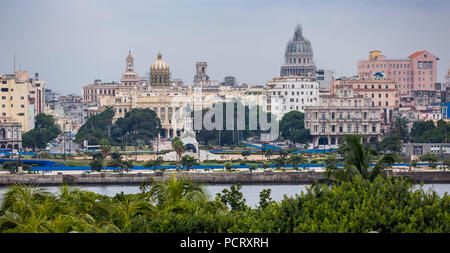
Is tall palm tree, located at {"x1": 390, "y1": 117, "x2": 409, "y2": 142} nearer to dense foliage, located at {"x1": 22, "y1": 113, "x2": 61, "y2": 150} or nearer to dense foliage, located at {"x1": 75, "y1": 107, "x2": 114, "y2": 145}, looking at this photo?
dense foliage, located at {"x1": 75, "y1": 107, "x2": 114, "y2": 145}

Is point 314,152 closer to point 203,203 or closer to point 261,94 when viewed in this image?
point 261,94

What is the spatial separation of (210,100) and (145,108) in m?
8.93

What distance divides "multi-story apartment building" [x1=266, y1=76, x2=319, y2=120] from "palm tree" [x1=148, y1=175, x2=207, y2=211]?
278 feet

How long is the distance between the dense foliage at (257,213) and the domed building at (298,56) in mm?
122257

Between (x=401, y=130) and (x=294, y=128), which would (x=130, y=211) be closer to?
(x=401, y=130)

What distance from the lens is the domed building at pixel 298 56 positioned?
5571 inches

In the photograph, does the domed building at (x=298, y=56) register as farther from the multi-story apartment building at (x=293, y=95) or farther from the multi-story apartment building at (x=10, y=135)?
the multi-story apartment building at (x=10, y=135)

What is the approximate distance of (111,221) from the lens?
17328 millimetres

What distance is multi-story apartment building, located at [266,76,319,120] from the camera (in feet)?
344

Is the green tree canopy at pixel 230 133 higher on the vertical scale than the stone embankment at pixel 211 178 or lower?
higher

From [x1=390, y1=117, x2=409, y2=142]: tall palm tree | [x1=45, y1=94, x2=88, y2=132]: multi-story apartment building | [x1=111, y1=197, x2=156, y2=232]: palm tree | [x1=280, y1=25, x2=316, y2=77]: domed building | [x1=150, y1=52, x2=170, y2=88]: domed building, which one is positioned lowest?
[x1=111, y1=197, x2=156, y2=232]: palm tree

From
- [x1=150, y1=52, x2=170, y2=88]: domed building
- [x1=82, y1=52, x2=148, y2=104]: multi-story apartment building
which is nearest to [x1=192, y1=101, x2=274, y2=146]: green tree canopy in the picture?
[x1=150, y1=52, x2=170, y2=88]: domed building

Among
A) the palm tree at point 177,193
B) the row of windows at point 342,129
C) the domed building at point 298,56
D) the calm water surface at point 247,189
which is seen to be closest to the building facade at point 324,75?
the domed building at point 298,56

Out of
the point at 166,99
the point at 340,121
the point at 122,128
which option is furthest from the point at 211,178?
the point at 166,99
